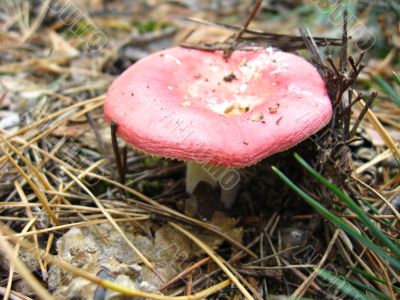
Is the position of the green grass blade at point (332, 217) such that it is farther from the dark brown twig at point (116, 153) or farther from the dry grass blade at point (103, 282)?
the dark brown twig at point (116, 153)

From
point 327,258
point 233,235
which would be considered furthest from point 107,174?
point 327,258

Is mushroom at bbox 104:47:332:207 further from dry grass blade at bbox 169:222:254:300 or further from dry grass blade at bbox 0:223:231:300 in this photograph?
dry grass blade at bbox 0:223:231:300

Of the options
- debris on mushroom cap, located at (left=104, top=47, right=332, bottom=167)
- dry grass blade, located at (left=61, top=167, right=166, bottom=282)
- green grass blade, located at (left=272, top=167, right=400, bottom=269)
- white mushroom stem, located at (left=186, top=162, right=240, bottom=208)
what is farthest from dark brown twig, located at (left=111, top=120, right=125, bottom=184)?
A: green grass blade, located at (left=272, top=167, right=400, bottom=269)

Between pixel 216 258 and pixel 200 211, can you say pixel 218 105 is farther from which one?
pixel 216 258

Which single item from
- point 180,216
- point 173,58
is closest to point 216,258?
point 180,216

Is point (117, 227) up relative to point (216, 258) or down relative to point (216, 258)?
up

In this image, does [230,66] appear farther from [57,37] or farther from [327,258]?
[57,37]
